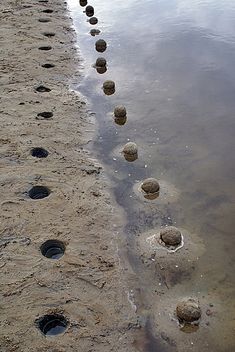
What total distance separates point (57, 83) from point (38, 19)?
4.20 metres

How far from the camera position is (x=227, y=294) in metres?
5.37

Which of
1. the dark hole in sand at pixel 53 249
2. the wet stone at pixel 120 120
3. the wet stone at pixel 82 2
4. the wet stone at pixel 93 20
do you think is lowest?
the wet stone at pixel 82 2

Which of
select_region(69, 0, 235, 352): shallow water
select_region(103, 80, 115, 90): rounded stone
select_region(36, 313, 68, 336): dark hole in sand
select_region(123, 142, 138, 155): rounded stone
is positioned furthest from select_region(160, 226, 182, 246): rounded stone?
select_region(103, 80, 115, 90): rounded stone

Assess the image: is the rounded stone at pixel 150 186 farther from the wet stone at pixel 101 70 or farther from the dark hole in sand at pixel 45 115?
the wet stone at pixel 101 70

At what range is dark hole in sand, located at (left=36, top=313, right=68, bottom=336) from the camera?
4.98 metres

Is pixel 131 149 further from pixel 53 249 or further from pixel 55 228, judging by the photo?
pixel 53 249

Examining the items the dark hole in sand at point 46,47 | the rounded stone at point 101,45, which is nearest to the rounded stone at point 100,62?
the rounded stone at point 101,45

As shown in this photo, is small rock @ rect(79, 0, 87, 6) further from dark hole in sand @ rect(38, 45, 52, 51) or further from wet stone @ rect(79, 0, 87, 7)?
dark hole in sand @ rect(38, 45, 52, 51)

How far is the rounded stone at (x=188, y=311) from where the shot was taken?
197 inches

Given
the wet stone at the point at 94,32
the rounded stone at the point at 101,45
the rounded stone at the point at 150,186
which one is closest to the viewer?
the rounded stone at the point at 150,186

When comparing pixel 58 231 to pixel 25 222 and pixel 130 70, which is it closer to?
pixel 25 222

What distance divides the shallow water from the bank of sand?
1.04 feet

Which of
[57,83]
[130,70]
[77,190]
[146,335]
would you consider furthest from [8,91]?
[146,335]

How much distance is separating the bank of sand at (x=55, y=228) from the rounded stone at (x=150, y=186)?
0.58 meters
